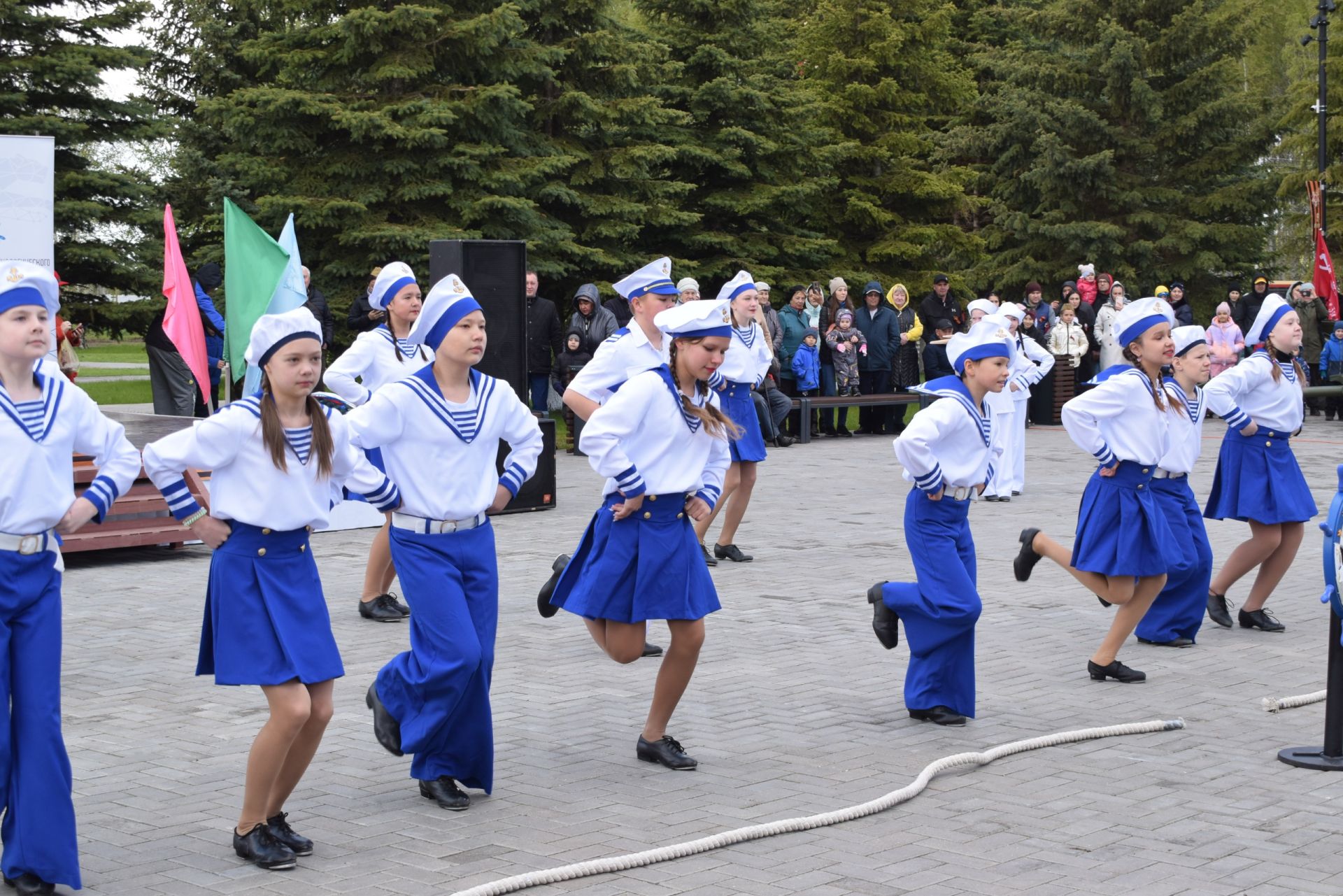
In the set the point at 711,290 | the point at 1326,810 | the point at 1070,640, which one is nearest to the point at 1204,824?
the point at 1326,810

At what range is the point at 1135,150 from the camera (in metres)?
37.6

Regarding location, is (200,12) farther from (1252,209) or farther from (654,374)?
(654,374)

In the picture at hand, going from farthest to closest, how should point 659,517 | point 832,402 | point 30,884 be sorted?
point 832,402
point 659,517
point 30,884

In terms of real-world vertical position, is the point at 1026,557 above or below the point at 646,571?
below

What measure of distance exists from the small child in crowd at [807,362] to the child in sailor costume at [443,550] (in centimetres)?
1614

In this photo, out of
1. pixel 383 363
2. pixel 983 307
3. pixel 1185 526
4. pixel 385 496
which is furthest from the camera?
pixel 983 307

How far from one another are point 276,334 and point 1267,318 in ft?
21.5

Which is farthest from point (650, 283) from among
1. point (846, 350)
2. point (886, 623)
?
point (846, 350)

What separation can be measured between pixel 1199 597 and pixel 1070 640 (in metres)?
0.74

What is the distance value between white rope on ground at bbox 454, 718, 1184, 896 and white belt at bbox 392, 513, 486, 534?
1.30 meters

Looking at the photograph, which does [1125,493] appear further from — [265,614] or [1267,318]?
[265,614]

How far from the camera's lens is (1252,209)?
3700 cm

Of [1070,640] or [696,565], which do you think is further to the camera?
[1070,640]

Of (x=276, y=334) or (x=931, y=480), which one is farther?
(x=931, y=480)
